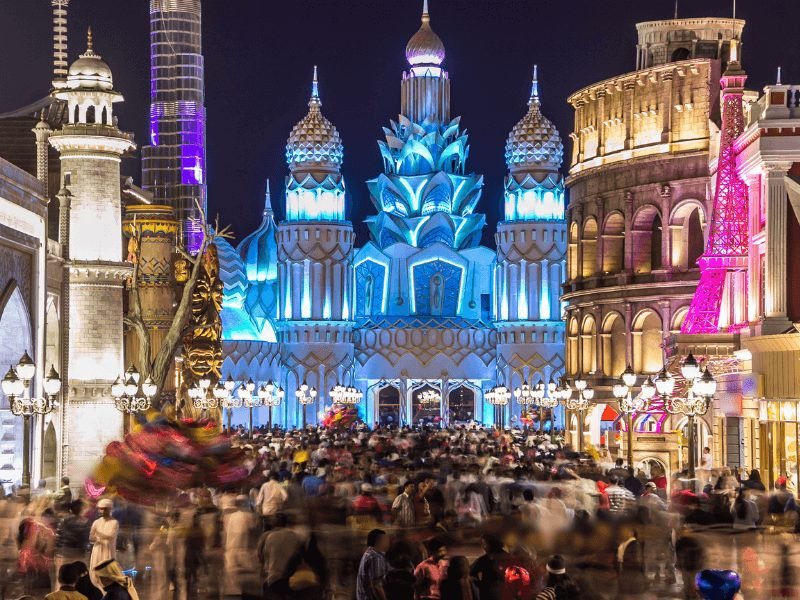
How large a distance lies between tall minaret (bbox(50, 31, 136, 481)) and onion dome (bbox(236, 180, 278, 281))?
4775 centimetres

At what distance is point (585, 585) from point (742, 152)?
2585 centimetres

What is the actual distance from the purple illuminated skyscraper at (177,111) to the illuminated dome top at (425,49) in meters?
12.6

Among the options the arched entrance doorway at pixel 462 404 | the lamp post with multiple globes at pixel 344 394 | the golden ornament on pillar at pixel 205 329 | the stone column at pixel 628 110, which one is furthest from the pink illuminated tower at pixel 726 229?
the arched entrance doorway at pixel 462 404

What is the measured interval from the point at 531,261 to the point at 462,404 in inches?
434

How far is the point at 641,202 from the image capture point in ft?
182

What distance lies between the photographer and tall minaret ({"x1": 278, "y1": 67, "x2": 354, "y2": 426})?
87.2 meters

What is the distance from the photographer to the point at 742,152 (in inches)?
1548

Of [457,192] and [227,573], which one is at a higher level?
[457,192]

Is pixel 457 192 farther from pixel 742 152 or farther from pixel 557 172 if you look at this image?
pixel 742 152

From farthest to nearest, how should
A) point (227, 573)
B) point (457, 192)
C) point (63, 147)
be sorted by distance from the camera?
1. point (457, 192)
2. point (63, 147)
3. point (227, 573)

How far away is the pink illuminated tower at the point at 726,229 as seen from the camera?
3975cm

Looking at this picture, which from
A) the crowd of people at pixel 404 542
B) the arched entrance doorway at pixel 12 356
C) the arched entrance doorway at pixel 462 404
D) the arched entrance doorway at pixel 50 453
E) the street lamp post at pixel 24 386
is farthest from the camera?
the arched entrance doorway at pixel 462 404

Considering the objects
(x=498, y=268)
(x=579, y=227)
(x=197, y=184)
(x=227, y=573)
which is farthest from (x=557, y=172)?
(x=227, y=573)

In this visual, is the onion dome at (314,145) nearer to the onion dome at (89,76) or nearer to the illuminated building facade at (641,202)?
the illuminated building facade at (641,202)
